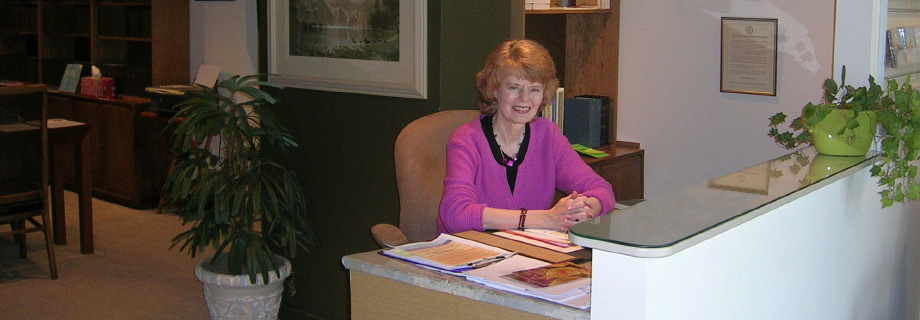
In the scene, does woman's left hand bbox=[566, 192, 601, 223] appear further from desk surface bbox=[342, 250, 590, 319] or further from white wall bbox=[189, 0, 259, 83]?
white wall bbox=[189, 0, 259, 83]

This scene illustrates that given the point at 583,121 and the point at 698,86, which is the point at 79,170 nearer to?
the point at 583,121

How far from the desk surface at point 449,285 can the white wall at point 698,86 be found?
2694 mm

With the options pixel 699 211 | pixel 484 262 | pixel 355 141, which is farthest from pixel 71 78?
pixel 699 211

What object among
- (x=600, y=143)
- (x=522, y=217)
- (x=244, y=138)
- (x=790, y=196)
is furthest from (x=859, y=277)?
(x=244, y=138)

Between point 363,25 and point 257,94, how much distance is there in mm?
514

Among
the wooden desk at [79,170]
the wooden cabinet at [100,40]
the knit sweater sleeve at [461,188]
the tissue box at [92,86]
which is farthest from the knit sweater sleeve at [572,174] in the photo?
the tissue box at [92,86]

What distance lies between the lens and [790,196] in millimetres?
2072

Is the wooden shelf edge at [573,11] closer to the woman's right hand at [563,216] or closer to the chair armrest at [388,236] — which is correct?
the chair armrest at [388,236]

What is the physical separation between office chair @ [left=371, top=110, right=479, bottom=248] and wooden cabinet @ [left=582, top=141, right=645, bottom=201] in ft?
4.64

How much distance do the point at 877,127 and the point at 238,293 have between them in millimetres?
2416

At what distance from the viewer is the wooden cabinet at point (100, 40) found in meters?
6.55

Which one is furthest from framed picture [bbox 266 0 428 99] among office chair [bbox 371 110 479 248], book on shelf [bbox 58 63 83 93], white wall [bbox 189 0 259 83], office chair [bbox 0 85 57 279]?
book on shelf [bbox 58 63 83 93]

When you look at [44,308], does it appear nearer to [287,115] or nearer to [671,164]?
[287,115]

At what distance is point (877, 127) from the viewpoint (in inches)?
110
